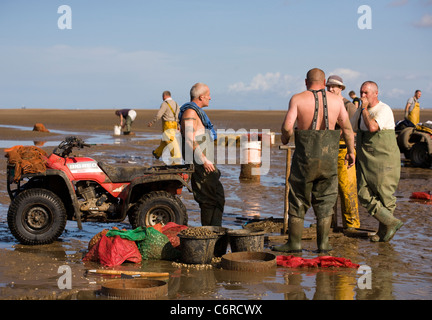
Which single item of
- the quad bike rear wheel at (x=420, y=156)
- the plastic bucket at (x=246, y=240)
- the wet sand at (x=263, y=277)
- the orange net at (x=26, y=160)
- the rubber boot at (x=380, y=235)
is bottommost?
the wet sand at (x=263, y=277)

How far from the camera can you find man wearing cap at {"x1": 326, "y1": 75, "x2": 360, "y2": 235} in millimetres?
9359

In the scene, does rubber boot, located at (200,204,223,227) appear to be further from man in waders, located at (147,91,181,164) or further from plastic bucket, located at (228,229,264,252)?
man in waders, located at (147,91,181,164)

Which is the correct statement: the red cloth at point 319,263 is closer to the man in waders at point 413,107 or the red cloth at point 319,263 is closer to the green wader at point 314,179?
the green wader at point 314,179

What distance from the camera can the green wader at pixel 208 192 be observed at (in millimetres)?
8312

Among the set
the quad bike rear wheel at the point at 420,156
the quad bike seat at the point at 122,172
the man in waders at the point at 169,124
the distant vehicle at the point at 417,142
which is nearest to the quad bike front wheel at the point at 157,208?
the quad bike seat at the point at 122,172

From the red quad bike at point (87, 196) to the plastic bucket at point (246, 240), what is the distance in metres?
1.31

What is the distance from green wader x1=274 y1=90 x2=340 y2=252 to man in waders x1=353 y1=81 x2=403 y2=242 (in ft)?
3.90

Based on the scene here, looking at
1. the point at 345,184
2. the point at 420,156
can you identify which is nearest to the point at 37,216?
the point at 345,184

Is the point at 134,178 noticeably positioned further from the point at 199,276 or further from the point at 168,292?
the point at 168,292

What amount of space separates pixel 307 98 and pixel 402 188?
28.0 feet

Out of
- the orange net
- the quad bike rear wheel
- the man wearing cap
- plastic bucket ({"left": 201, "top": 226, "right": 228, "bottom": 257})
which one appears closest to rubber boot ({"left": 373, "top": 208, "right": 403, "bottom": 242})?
the man wearing cap

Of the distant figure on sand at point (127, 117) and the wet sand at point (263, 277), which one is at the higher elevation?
the distant figure on sand at point (127, 117)

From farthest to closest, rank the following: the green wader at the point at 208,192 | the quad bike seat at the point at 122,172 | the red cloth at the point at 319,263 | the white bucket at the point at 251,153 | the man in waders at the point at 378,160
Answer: the white bucket at the point at 251,153 → the quad bike seat at the point at 122,172 → the man in waders at the point at 378,160 → the green wader at the point at 208,192 → the red cloth at the point at 319,263

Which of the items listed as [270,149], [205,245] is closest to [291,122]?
[205,245]
